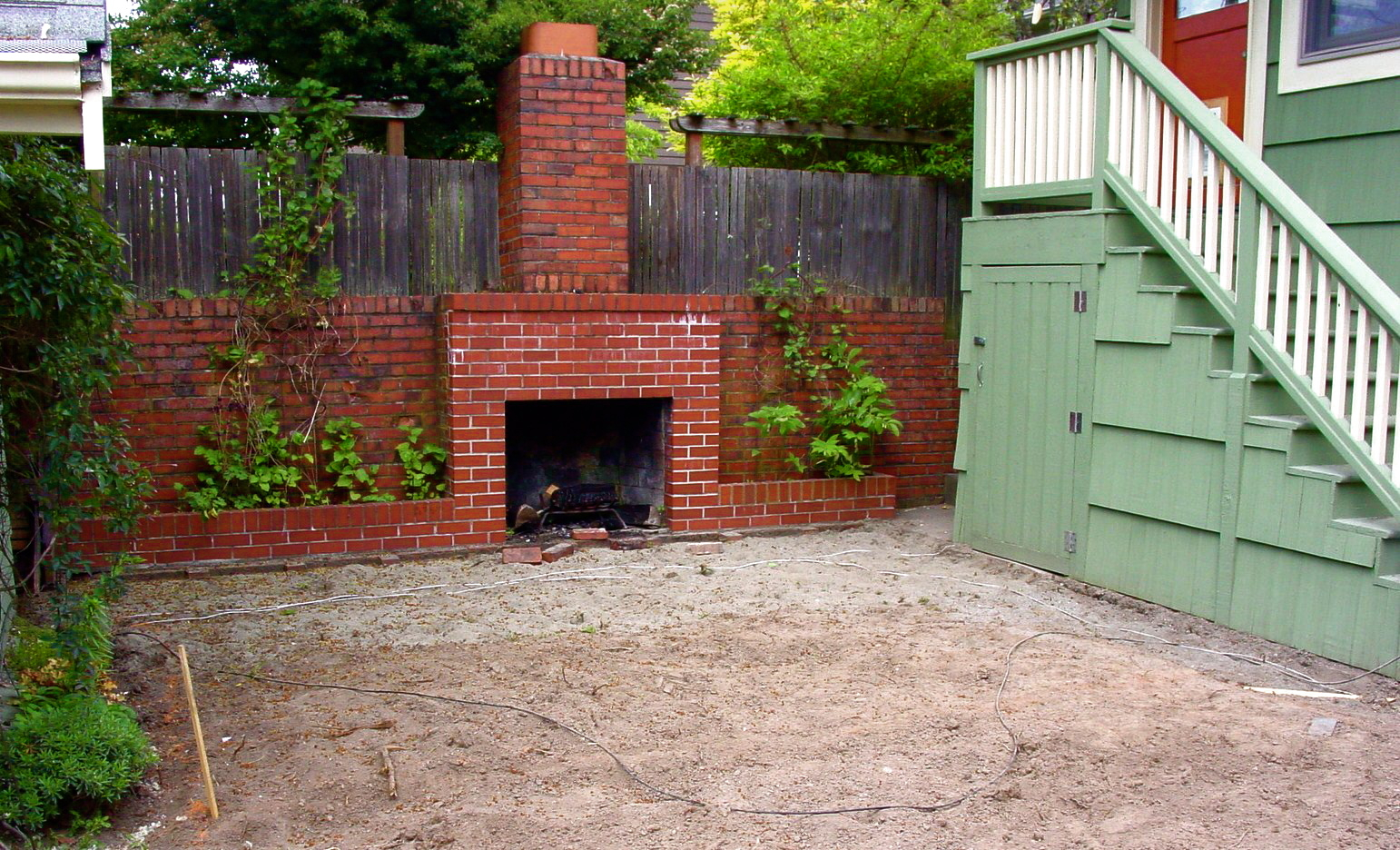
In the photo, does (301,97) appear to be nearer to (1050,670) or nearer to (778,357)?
(778,357)

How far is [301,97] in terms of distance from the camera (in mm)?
6977

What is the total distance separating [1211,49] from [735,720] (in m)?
5.44

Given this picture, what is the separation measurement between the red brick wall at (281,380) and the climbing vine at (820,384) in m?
2.23

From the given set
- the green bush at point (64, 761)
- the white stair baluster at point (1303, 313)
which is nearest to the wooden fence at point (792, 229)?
the white stair baluster at point (1303, 313)

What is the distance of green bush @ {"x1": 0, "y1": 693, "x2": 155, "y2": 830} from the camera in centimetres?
344

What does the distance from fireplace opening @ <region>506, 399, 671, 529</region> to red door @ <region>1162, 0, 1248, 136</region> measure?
12.9 ft

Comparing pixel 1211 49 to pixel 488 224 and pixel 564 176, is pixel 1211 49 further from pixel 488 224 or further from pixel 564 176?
pixel 488 224

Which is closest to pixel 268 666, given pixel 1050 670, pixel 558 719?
pixel 558 719

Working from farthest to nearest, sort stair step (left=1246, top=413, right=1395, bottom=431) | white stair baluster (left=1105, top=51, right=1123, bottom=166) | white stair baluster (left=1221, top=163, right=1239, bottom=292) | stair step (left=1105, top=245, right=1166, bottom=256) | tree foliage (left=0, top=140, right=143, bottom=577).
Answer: white stair baluster (left=1105, top=51, right=1123, bottom=166) → stair step (left=1105, top=245, right=1166, bottom=256) → white stair baluster (left=1221, top=163, right=1239, bottom=292) → stair step (left=1246, top=413, right=1395, bottom=431) → tree foliage (left=0, top=140, right=143, bottom=577)

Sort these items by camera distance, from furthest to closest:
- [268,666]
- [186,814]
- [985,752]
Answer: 1. [268,666]
2. [985,752]
3. [186,814]

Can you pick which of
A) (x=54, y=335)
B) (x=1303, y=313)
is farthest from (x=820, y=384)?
(x=54, y=335)

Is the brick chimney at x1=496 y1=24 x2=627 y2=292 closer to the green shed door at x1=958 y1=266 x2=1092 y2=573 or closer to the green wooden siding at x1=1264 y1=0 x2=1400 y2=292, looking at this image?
the green shed door at x1=958 y1=266 x2=1092 y2=573

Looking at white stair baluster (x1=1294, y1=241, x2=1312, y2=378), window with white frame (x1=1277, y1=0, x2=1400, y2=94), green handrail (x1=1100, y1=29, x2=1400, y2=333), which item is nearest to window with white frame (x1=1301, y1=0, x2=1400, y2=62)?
window with white frame (x1=1277, y1=0, x2=1400, y2=94)

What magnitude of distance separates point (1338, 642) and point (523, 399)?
4.55m
